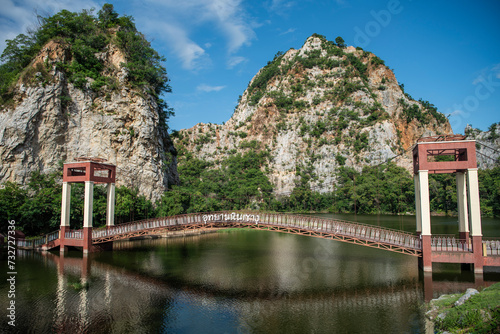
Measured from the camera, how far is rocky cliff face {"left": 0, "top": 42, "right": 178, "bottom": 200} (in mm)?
30469

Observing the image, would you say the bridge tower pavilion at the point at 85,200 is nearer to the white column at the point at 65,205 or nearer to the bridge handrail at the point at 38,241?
the white column at the point at 65,205

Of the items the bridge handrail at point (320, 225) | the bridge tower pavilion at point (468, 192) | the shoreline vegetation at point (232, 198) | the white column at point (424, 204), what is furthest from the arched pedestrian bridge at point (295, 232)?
the shoreline vegetation at point (232, 198)

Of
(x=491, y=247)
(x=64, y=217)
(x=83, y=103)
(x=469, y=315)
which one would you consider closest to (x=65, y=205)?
(x=64, y=217)

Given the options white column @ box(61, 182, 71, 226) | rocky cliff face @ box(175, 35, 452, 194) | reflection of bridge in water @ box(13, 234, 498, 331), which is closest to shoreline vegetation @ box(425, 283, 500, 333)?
reflection of bridge in water @ box(13, 234, 498, 331)

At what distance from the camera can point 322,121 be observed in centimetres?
8025

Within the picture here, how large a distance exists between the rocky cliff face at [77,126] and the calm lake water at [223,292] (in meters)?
12.2

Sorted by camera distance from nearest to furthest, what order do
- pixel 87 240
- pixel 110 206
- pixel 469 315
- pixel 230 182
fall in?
pixel 469 315, pixel 87 240, pixel 110 206, pixel 230 182

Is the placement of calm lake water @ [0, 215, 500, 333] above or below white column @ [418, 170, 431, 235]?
below

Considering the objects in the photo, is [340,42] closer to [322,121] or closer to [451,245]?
[322,121]

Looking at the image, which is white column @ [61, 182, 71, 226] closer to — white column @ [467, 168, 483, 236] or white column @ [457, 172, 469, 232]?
white column @ [467, 168, 483, 236]

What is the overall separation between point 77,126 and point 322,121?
59.2 m

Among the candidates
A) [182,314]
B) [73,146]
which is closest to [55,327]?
[182,314]

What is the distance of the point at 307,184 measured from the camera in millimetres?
72438

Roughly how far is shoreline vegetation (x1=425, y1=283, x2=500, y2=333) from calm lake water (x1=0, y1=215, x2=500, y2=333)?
0.71 meters
